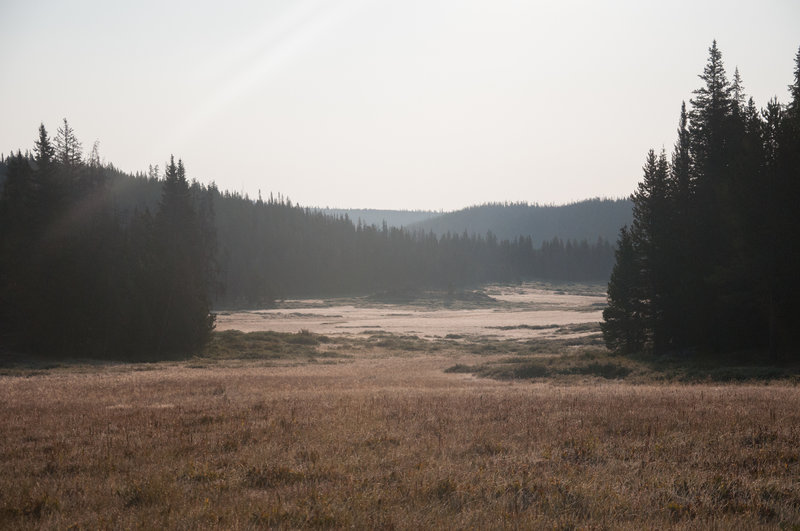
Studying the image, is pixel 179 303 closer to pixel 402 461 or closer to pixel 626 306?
pixel 626 306

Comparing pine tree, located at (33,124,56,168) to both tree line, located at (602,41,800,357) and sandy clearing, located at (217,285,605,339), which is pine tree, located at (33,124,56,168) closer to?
sandy clearing, located at (217,285,605,339)

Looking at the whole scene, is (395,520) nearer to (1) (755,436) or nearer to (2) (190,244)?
(1) (755,436)

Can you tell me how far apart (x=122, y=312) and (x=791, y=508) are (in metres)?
44.5

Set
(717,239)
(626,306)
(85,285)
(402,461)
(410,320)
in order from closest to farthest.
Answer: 1. (402,461)
2. (717,239)
3. (626,306)
4. (85,285)
5. (410,320)

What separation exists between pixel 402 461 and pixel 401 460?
0.06 meters

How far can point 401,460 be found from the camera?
28.6 ft

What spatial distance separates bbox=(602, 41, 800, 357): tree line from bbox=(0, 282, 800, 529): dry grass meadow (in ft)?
53.6

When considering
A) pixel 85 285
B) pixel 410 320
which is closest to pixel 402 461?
pixel 85 285

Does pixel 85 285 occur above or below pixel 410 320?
above

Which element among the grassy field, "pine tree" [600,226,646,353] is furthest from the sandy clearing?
the grassy field

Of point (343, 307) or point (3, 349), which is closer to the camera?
point (3, 349)

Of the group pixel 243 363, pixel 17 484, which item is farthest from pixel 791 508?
pixel 243 363

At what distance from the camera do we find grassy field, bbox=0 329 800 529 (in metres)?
6.42

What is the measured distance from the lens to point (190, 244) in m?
55.9
